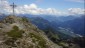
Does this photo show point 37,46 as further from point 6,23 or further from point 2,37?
point 6,23

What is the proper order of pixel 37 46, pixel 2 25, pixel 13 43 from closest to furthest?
pixel 13 43 → pixel 37 46 → pixel 2 25

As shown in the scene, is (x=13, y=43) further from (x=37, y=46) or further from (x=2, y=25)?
(x=2, y=25)

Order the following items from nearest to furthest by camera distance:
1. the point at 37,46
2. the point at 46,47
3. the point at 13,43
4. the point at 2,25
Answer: the point at 13,43
the point at 37,46
the point at 46,47
the point at 2,25

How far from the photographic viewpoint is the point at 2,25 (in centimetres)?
5900

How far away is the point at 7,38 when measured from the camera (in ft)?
148

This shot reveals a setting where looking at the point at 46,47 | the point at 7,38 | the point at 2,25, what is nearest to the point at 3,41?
the point at 7,38

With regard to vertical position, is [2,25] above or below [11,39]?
above

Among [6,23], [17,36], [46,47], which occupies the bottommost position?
[46,47]

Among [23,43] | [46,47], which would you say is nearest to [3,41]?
[23,43]

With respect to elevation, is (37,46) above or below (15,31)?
below

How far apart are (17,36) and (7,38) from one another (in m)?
2.69

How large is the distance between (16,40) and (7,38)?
232 cm

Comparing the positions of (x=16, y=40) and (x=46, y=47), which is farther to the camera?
(x=46, y=47)

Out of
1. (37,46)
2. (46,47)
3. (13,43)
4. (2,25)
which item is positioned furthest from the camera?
(2,25)
